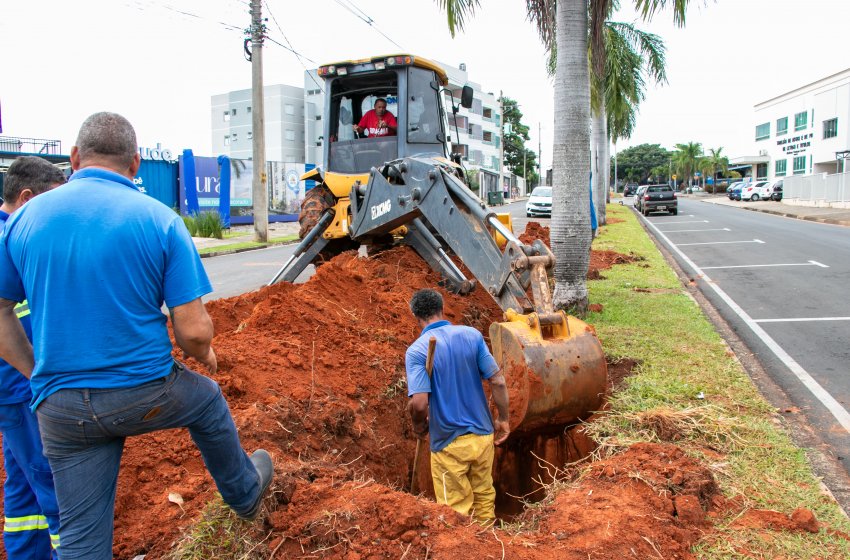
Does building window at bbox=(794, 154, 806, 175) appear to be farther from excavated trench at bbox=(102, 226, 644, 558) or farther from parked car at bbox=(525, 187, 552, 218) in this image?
excavated trench at bbox=(102, 226, 644, 558)

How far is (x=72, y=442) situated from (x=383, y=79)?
24.2 feet

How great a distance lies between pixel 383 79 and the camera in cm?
914

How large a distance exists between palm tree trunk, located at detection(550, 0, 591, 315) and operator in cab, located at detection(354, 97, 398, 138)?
2.26m

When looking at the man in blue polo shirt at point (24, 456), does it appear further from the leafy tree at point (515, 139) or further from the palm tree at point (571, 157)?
the leafy tree at point (515, 139)

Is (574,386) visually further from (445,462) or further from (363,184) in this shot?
(363,184)

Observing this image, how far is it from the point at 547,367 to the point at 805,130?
210 ft

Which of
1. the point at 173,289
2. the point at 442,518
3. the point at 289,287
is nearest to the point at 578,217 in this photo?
the point at 289,287

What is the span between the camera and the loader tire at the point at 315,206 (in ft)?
30.6

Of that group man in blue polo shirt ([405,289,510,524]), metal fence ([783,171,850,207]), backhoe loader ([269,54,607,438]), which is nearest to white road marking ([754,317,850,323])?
backhoe loader ([269,54,607,438])

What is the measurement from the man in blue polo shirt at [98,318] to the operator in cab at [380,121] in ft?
20.9

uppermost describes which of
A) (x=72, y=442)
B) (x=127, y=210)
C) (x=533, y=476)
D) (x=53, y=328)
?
(x=127, y=210)

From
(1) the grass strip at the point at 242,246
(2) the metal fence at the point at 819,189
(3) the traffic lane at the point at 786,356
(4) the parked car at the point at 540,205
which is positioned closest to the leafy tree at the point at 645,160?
(2) the metal fence at the point at 819,189

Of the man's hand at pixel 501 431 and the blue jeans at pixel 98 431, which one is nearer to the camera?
the blue jeans at pixel 98 431

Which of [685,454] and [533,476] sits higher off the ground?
[685,454]
